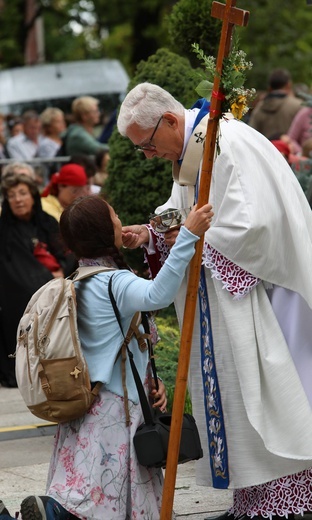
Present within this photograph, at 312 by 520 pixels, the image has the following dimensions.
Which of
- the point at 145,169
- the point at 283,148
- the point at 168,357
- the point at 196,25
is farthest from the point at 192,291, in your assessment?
the point at 283,148

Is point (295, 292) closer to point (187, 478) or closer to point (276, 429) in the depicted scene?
point (276, 429)

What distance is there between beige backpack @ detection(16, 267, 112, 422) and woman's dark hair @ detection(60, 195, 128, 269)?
0.51 feet

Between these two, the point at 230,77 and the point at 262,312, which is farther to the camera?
the point at 262,312

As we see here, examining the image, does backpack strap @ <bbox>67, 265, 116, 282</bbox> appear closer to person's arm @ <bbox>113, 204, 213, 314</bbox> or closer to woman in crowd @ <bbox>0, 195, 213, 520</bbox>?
woman in crowd @ <bbox>0, 195, 213, 520</bbox>

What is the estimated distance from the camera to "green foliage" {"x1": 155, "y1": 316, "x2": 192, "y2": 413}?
6258 millimetres

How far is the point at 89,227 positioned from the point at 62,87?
508 inches

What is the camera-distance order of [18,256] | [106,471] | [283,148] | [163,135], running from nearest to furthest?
[106,471] < [163,135] < [18,256] < [283,148]

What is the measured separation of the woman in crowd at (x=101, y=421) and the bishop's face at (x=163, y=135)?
323mm

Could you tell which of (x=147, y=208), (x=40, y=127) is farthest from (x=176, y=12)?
(x=40, y=127)

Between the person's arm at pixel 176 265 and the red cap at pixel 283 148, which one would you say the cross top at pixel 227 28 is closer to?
the person's arm at pixel 176 265

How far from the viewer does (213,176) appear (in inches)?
175

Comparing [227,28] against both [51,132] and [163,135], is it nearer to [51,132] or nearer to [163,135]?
[163,135]

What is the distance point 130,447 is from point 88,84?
13.0 meters

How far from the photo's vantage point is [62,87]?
16859mm
